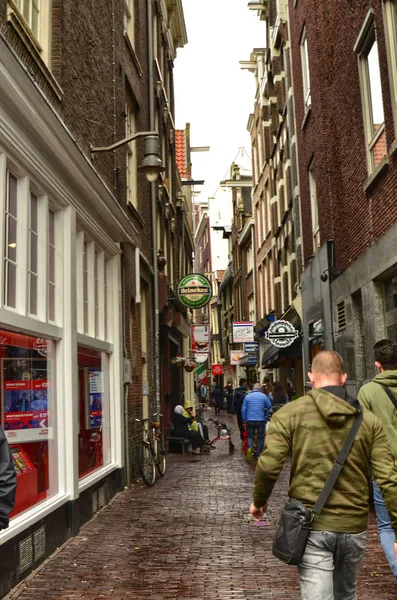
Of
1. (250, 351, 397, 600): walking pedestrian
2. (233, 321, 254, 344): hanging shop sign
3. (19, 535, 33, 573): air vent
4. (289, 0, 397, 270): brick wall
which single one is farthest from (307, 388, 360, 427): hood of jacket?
(233, 321, 254, 344): hanging shop sign

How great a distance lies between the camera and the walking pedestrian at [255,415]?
51.5 feet

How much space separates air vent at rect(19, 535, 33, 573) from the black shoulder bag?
352 centimetres

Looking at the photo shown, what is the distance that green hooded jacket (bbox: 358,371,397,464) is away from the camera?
5.15m

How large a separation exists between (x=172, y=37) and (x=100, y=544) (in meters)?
21.9

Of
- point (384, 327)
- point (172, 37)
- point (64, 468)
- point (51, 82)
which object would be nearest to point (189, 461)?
point (384, 327)

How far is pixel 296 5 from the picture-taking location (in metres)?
18.9

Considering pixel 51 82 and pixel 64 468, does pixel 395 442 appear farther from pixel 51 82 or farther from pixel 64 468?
pixel 51 82

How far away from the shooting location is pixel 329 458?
361cm

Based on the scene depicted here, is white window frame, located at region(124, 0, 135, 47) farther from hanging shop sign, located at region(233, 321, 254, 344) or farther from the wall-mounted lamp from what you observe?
hanging shop sign, located at region(233, 321, 254, 344)

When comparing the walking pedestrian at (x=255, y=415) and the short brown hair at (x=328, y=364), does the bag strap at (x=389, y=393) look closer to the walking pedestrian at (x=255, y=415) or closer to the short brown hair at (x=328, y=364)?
the short brown hair at (x=328, y=364)

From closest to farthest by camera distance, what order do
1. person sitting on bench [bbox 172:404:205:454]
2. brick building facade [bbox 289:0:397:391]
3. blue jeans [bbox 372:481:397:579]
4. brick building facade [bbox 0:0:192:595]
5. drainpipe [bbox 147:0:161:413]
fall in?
1. blue jeans [bbox 372:481:397:579]
2. brick building facade [bbox 0:0:192:595]
3. brick building facade [bbox 289:0:397:391]
4. drainpipe [bbox 147:0:161:413]
5. person sitting on bench [bbox 172:404:205:454]

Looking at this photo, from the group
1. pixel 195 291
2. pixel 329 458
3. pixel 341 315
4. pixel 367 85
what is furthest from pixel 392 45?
pixel 195 291

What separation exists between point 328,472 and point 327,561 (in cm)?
42

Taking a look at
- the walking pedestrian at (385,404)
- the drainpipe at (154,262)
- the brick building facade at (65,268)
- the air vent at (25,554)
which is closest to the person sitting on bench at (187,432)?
the drainpipe at (154,262)
